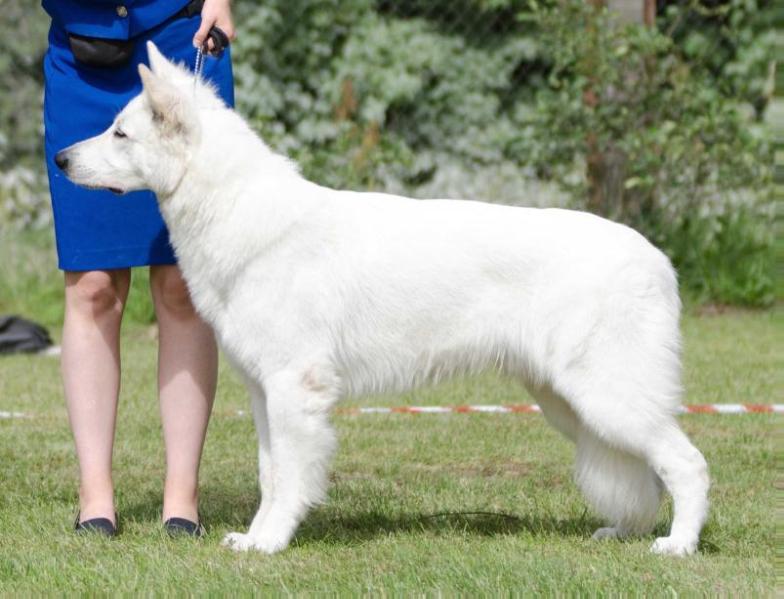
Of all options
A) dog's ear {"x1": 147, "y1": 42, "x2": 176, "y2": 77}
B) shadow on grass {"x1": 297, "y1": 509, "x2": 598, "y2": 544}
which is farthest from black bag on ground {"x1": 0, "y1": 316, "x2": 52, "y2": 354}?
dog's ear {"x1": 147, "y1": 42, "x2": 176, "y2": 77}

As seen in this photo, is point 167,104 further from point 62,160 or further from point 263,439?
point 263,439

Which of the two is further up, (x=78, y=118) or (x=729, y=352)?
(x=78, y=118)

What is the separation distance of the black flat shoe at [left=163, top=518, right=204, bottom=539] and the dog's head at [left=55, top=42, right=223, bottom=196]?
1.18 meters

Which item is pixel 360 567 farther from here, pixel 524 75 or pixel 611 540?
pixel 524 75

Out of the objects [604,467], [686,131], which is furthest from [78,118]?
[686,131]

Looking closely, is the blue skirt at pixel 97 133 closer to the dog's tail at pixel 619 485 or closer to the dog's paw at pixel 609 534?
the dog's tail at pixel 619 485

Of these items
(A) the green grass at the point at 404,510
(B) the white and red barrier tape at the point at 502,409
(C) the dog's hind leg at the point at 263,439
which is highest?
(C) the dog's hind leg at the point at 263,439

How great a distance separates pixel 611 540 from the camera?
4.44 metres

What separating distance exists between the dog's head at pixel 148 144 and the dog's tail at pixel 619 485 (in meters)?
1.66

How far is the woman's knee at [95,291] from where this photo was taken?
461cm

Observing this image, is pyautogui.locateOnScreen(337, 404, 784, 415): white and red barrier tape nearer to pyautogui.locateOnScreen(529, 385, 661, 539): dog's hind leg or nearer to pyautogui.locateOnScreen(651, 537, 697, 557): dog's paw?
Result: pyautogui.locateOnScreen(529, 385, 661, 539): dog's hind leg

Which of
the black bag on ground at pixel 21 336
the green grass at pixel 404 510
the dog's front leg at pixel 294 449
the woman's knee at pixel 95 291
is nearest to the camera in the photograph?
the green grass at pixel 404 510

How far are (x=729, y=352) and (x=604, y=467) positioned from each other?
4484 millimetres

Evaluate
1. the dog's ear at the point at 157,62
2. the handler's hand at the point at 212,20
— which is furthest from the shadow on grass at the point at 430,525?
the handler's hand at the point at 212,20
